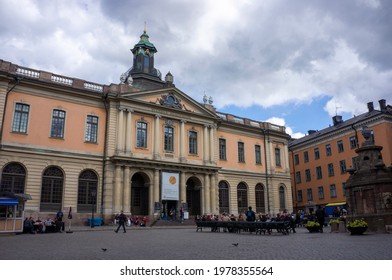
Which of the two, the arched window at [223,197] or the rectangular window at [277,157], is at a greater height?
the rectangular window at [277,157]

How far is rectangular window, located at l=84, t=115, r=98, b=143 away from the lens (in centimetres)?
3156

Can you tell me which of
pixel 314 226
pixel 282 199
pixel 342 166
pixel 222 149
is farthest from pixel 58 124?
pixel 342 166

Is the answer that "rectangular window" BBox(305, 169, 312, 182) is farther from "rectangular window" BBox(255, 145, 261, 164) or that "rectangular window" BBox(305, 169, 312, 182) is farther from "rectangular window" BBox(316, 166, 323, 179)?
"rectangular window" BBox(255, 145, 261, 164)

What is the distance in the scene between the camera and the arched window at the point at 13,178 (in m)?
26.8

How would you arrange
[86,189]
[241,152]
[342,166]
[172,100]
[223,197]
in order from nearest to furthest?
[86,189], [172,100], [223,197], [241,152], [342,166]

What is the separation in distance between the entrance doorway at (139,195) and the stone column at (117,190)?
8.55 feet

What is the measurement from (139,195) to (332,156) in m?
29.2

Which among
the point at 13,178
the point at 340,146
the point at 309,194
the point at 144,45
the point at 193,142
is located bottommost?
Result: the point at 13,178

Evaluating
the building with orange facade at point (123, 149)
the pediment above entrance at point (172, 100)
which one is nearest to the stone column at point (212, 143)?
the building with orange facade at point (123, 149)

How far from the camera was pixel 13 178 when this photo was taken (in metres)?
27.2

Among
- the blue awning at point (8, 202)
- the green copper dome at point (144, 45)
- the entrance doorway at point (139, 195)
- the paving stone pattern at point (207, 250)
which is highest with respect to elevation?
the green copper dome at point (144, 45)

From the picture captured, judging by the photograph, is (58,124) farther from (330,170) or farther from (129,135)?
(330,170)

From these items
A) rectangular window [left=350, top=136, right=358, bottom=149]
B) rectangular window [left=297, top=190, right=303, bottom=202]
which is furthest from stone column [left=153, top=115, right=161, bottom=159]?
rectangular window [left=297, top=190, right=303, bottom=202]

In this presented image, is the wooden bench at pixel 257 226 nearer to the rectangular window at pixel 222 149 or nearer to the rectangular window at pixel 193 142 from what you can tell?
the rectangular window at pixel 193 142
